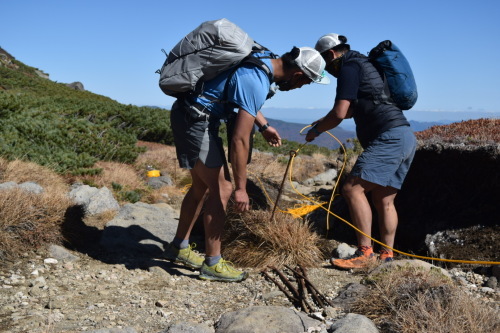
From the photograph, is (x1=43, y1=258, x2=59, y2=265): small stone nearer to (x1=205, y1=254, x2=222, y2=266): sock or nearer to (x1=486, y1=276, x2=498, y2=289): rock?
(x1=205, y1=254, x2=222, y2=266): sock

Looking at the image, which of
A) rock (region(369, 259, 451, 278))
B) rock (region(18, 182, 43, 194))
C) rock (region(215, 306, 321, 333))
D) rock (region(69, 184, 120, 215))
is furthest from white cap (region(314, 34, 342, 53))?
rock (region(18, 182, 43, 194))

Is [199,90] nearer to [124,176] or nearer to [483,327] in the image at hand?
[483,327]

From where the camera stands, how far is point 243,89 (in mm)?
3812

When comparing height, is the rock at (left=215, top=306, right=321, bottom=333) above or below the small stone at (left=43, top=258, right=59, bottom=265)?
below

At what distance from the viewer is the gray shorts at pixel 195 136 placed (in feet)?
13.4

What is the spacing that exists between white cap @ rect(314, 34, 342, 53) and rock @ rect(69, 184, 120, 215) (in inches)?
136

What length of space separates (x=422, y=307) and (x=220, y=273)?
72.8 inches

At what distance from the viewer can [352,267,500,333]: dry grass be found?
311 cm

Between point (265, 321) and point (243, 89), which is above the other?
point (243, 89)

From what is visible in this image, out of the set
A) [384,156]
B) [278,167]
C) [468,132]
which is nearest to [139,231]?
[384,156]

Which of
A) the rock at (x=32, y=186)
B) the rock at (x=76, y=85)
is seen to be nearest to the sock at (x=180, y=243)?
the rock at (x=32, y=186)

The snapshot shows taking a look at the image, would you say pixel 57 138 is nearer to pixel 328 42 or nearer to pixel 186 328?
pixel 328 42

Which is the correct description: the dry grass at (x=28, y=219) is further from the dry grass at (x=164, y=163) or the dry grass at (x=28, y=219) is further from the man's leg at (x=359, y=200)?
the dry grass at (x=164, y=163)

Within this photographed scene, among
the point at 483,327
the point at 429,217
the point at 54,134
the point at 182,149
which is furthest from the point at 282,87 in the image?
the point at 54,134
